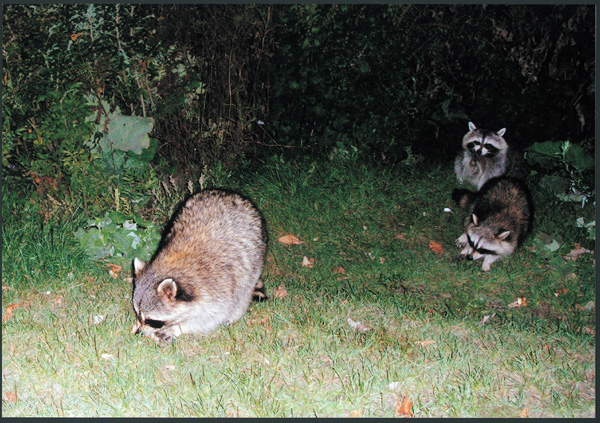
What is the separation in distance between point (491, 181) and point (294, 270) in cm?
292

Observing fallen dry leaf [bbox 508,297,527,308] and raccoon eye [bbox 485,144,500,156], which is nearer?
fallen dry leaf [bbox 508,297,527,308]

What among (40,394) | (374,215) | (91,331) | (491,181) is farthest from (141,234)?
(491,181)

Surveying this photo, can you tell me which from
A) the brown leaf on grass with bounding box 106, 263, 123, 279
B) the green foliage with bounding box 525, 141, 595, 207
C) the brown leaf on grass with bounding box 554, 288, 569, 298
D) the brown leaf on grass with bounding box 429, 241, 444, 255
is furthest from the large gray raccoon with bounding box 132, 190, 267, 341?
the green foliage with bounding box 525, 141, 595, 207

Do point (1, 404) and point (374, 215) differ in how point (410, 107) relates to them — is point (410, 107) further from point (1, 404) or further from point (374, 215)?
point (1, 404)

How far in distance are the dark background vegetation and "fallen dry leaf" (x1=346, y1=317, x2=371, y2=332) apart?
8.30 feet

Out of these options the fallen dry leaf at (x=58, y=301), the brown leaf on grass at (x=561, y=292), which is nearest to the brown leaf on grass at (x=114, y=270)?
the fallen dry leaf at (x=58, y=301)

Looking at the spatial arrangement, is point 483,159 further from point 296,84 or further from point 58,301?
point 58,301

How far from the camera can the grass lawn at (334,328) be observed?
3125 millimetres

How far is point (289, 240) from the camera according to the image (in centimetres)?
559

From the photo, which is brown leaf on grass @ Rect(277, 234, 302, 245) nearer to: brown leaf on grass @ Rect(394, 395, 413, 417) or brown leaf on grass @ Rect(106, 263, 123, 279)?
brown leaf on grass @ Rect(106, 263, 123, 279)

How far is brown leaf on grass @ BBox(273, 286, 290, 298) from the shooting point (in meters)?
4.60

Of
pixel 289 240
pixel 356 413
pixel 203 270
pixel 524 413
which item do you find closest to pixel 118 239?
pixel 203 270

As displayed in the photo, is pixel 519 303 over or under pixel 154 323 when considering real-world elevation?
under

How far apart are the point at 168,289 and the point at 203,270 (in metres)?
0.41
